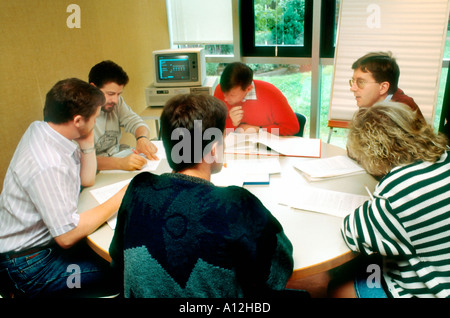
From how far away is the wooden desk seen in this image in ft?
3.77

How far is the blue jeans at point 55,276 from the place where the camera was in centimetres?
133

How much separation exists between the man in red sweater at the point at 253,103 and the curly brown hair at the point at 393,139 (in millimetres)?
1003

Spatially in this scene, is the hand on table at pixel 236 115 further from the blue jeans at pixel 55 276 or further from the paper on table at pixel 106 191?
the blue jeans at pixel 55 276

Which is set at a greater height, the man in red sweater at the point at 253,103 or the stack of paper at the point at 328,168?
the man in red sweater at the point at 253,103

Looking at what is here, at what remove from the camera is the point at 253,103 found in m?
2.75

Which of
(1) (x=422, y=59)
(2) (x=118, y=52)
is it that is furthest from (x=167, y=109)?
(1) (x=422, y=59)

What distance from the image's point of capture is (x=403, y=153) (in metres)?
1.21

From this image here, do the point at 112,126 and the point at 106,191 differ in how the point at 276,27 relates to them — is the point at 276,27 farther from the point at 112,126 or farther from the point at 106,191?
the point at 106,191

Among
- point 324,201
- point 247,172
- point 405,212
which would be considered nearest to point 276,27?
point 247,172

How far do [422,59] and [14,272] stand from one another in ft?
10.3

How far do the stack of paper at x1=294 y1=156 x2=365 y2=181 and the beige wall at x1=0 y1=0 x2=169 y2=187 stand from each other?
163 cm

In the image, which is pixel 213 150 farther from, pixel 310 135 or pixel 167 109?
pixel 310 135

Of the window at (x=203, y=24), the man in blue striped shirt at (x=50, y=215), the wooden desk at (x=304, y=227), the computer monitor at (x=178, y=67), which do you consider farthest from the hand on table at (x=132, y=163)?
the window at (x=203, y=24)

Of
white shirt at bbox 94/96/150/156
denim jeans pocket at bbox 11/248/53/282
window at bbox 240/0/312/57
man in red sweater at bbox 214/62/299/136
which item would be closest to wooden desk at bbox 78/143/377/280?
denim jeans pocket at bbox 11/248/53/282
